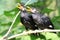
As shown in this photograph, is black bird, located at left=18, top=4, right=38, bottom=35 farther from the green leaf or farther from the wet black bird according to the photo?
the green leaf

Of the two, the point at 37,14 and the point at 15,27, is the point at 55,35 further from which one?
the point at 37,14

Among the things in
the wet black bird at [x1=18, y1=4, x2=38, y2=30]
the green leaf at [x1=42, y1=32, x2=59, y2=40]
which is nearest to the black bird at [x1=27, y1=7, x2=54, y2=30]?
the wet black bird at [x1=18, y1=4, x2=38, y2=30]

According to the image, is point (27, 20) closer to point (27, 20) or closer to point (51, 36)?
point (27, 20)

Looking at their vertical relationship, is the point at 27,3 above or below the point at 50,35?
above

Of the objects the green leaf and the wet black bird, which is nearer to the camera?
the green leaf

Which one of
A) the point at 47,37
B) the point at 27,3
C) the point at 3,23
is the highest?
the point at 27,3

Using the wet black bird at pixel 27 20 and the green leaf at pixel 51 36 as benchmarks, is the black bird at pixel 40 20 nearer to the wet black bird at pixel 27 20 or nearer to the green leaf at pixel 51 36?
the wet black bird at pixel 27 20

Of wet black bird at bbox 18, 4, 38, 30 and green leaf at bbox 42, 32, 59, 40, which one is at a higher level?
wet black bird at bbox 18, 4, 38, 30

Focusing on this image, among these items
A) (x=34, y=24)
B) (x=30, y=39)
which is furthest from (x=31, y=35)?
(x=34, y=24)

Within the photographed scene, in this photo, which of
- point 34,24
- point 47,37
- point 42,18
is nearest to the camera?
point 47,37

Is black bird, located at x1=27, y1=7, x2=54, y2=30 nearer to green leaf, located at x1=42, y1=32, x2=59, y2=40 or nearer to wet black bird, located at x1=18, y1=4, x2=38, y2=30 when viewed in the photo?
wet black bird, located at x1=18, y1=4, x2=38, y2=30

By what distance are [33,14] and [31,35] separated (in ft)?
1.99

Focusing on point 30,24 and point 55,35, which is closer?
point 55,35

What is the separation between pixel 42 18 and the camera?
210cm
